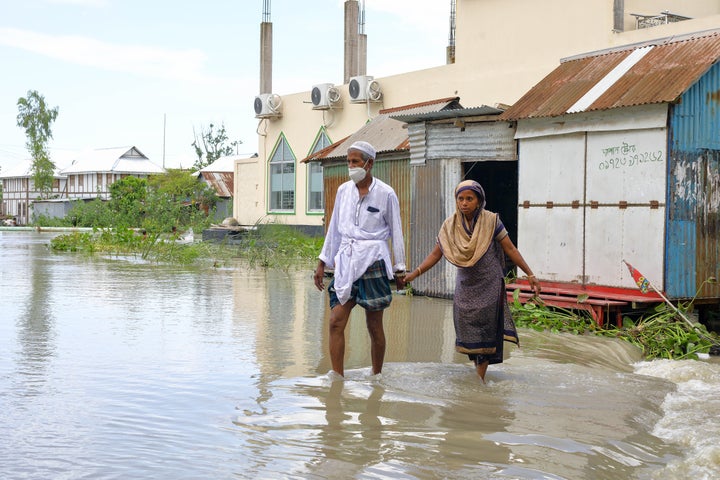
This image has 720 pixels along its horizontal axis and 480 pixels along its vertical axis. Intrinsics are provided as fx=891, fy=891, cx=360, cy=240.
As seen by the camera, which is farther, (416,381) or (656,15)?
(656,15)

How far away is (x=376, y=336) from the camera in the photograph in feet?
22.0

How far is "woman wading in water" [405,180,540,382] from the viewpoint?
650 cm

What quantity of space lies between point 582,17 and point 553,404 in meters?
17.2

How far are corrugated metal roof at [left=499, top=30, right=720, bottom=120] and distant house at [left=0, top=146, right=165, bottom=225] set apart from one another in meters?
59.6

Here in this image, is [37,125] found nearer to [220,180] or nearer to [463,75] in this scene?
[220,180]

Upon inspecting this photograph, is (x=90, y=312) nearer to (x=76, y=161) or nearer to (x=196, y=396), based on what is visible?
(x=196, y=396)

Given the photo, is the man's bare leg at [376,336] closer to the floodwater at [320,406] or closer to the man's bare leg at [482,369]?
the floodwater at [320,406]

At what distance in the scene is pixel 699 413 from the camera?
19.5 feet

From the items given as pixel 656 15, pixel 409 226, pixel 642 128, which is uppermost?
pixel 656 15

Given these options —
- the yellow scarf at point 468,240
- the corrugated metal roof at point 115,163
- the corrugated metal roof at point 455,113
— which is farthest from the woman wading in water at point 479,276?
the corrugated metal roof at point 115,163

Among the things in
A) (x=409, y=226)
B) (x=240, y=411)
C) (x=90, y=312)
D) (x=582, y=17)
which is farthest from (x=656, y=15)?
(x=240, y=411)

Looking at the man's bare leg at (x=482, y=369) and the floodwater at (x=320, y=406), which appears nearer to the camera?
the floodwater at (x=320, y=406)

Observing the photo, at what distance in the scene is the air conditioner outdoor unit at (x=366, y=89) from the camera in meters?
28.1

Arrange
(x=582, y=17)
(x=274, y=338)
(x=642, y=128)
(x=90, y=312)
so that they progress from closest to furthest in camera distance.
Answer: (x=274, y=338) < (x=642, y=128) < (x=90, y=312) < (x=582, y=17)
